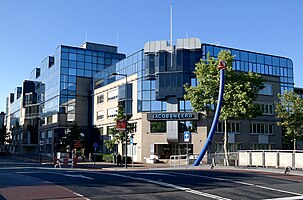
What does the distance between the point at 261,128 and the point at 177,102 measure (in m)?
13.4

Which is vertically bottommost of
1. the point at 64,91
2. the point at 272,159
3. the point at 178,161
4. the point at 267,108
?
the point at 178,161

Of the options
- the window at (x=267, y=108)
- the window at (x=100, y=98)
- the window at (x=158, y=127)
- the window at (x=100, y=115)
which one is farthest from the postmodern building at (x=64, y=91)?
the window at (x=267, y=108)

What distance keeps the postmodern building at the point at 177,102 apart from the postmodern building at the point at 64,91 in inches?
582

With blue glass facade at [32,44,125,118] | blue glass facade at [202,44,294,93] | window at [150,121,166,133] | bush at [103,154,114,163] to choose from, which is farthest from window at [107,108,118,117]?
blue glass facade at [202,44,294,93]

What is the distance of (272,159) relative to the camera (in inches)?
1169

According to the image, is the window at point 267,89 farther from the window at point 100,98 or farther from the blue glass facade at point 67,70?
the blue glass facade at point 67,70

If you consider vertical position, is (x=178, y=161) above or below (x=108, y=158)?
above

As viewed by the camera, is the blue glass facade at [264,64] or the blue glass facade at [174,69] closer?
the blue glass facade at [174,69]

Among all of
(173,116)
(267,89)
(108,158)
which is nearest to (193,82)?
(173,116)

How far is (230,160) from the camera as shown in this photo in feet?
117

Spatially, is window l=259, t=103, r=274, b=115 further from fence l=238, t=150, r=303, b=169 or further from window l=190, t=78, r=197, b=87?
fence l=238, t=150, r=303, b=169

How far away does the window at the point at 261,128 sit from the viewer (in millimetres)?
51844

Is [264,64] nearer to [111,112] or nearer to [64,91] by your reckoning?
[111,112]

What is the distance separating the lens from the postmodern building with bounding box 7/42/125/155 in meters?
69.0
